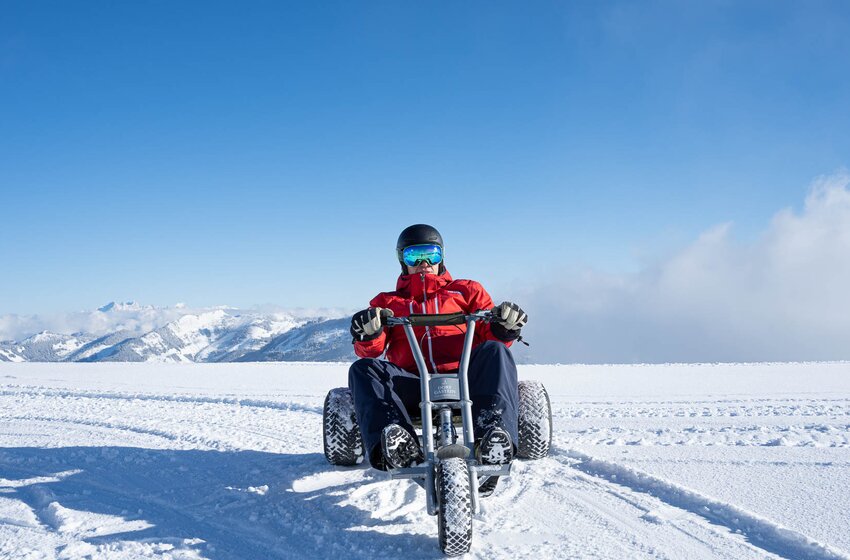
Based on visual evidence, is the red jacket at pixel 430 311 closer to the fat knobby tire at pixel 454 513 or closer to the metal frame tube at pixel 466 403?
the metal frame tube at pixel 466 403

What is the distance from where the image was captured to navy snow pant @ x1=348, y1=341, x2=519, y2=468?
3.53 metres

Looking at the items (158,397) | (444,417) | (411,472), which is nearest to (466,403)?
(444,417)

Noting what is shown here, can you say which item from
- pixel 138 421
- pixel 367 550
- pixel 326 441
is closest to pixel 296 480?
pixel 326 441

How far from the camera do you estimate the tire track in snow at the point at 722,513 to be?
2.88 m

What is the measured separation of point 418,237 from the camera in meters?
4.84

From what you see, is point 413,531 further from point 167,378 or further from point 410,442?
point 167,378

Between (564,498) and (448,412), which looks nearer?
(448,412)

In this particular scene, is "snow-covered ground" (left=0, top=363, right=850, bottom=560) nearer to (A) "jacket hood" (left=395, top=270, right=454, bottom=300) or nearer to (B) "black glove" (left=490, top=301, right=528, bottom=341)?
(B) "black glove" (left=490, top=301, right=528, bottom=341)

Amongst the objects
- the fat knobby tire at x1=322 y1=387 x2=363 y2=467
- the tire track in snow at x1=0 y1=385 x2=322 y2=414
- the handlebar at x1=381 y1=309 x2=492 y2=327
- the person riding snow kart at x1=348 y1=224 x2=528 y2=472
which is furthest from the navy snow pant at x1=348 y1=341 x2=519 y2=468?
the tire track in snow at x1=0 y1=385 x2=322 y2=414

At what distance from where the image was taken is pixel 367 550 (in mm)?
3039

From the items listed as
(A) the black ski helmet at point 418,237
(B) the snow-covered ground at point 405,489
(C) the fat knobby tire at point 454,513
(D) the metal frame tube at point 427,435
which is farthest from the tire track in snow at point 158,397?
(C) the fat knobby tire at point 454,513

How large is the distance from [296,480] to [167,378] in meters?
10.8

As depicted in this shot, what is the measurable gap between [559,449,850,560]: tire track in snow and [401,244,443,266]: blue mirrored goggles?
6.65 feet

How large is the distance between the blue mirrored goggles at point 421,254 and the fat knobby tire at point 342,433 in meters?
1.19
